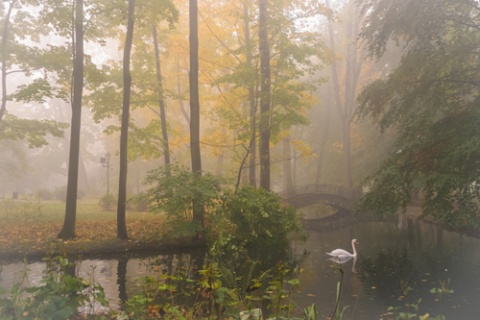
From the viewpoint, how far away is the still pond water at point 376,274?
851 cm

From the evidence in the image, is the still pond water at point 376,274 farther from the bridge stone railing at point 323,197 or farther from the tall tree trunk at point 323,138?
the tall tree trunk at point 323,138

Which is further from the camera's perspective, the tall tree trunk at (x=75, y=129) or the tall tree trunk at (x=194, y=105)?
the tall tree trunk at (x=194, y=105)

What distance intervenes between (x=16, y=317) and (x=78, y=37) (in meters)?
13.0

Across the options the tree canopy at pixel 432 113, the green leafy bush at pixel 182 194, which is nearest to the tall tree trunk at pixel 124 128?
the green leafy bush at pixel 182 194

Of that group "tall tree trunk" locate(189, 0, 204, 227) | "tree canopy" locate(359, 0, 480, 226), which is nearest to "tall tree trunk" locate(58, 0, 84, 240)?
"tall tree trunk" locate(189, 0, 204, 227)

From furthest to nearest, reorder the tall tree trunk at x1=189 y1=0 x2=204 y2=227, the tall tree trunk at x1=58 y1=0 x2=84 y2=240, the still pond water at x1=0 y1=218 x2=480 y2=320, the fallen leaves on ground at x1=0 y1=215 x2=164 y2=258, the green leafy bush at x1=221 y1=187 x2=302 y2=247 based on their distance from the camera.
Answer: the tall tree trunk at x1=189 y1=0 x2=204 y2=227 → the green leafy bush at x1=221 y1=187 x2=302 y2=247 → the tall tree trunk at x1=58 y1=0 x2=84 y2=240 → the fallen leaves on ground at x1=0 y1=215 x2=164 y2=258 → the still pond water at x1=0 y1=218 x2=480 y2=320

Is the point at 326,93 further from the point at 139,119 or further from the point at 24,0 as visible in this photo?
the point at 24,0

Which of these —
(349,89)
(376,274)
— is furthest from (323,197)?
(376,274)

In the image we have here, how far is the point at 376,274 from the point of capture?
1175cm

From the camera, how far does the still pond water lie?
851 cm

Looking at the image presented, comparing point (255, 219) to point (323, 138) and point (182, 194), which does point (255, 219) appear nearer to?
point (182, 194)

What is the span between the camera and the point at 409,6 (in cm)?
1114

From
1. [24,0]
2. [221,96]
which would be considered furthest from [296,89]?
[24,0]

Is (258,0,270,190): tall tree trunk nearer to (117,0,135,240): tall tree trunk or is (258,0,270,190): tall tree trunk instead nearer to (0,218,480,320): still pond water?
(0,218,480,320): still pond water
